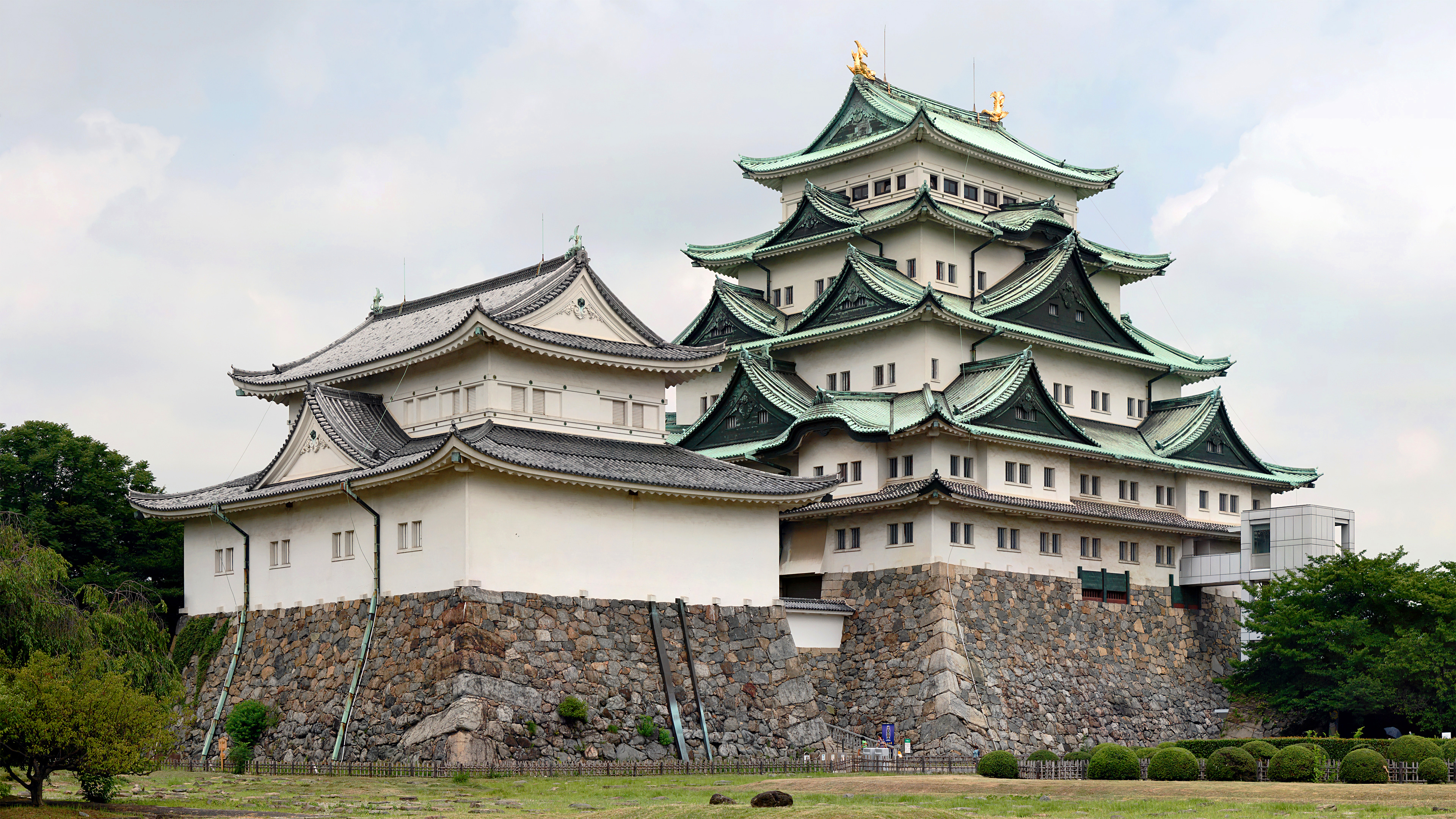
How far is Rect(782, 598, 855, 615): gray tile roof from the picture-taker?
166ft

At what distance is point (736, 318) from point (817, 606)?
579 inches

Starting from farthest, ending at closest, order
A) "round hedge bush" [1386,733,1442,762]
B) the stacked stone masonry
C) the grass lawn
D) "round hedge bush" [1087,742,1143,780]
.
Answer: the stacked stone masonry < "round hedge bush" [1386,733,1442,762] < "round hedge bush" [1087,742,1143,780] < the grass lawn

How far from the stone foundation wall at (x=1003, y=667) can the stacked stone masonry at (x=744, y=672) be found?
0.22ft

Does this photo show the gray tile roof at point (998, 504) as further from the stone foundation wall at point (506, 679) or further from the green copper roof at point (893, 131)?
the green copper roof at point (893, 131)

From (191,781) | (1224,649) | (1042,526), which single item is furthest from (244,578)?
(1224,649)

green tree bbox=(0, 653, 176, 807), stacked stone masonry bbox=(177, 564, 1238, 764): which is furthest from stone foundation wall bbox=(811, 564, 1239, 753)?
green tree bbox=(0, 653, 176, 807)

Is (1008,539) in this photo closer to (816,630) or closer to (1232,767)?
(816,630)

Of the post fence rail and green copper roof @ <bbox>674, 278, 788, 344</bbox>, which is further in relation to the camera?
green copper roof @ <bbox>674, 278, 788, 344</bbox>

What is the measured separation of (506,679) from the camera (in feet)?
134

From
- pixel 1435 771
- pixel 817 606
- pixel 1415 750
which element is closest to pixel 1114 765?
pixel 1435 771

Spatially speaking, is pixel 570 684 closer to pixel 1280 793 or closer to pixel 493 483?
pixel 493 483

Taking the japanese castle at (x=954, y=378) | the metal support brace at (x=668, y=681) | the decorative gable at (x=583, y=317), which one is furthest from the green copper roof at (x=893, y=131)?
the metal support brace at (x=668, y=681)

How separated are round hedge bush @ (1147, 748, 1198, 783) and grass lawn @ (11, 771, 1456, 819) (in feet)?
3.96

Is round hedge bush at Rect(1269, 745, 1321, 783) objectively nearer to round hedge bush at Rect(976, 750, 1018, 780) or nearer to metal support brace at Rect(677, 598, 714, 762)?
round hedge bush at Rect(976, 750, 1018, 780)
